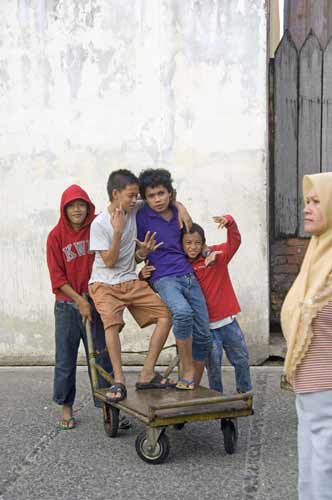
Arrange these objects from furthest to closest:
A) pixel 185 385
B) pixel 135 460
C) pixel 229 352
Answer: pixel 229 352
pixel 185 385
pixel 135 460

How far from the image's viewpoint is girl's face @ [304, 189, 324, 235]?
3631 mm

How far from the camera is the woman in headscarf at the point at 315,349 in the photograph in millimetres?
3555

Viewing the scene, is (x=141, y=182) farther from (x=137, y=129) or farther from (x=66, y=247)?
(x=137, y=129)

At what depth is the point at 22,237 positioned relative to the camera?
7602mm

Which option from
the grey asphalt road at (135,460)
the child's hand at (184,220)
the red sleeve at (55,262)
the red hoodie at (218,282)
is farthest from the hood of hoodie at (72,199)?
the grey asphalt road at (135,460)

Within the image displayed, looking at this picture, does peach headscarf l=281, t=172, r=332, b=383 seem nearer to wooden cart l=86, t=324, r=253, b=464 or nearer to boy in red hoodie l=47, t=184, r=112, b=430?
wooden cart l=86, t=324, r=253, b=464

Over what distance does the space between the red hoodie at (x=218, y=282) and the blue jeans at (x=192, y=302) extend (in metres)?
0.11

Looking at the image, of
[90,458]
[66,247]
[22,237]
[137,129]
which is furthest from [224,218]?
[22,237]

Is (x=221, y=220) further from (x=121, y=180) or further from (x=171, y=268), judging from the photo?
(x=121, y=180)

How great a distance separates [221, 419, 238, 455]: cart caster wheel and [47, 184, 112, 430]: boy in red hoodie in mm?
1044

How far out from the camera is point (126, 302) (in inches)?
219

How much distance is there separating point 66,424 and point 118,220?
59.2 inches

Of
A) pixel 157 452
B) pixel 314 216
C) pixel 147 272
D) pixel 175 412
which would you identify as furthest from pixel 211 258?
pixel 314 216

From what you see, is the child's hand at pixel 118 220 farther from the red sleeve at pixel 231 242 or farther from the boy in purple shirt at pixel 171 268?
the red sleeve at pixel 231 242
